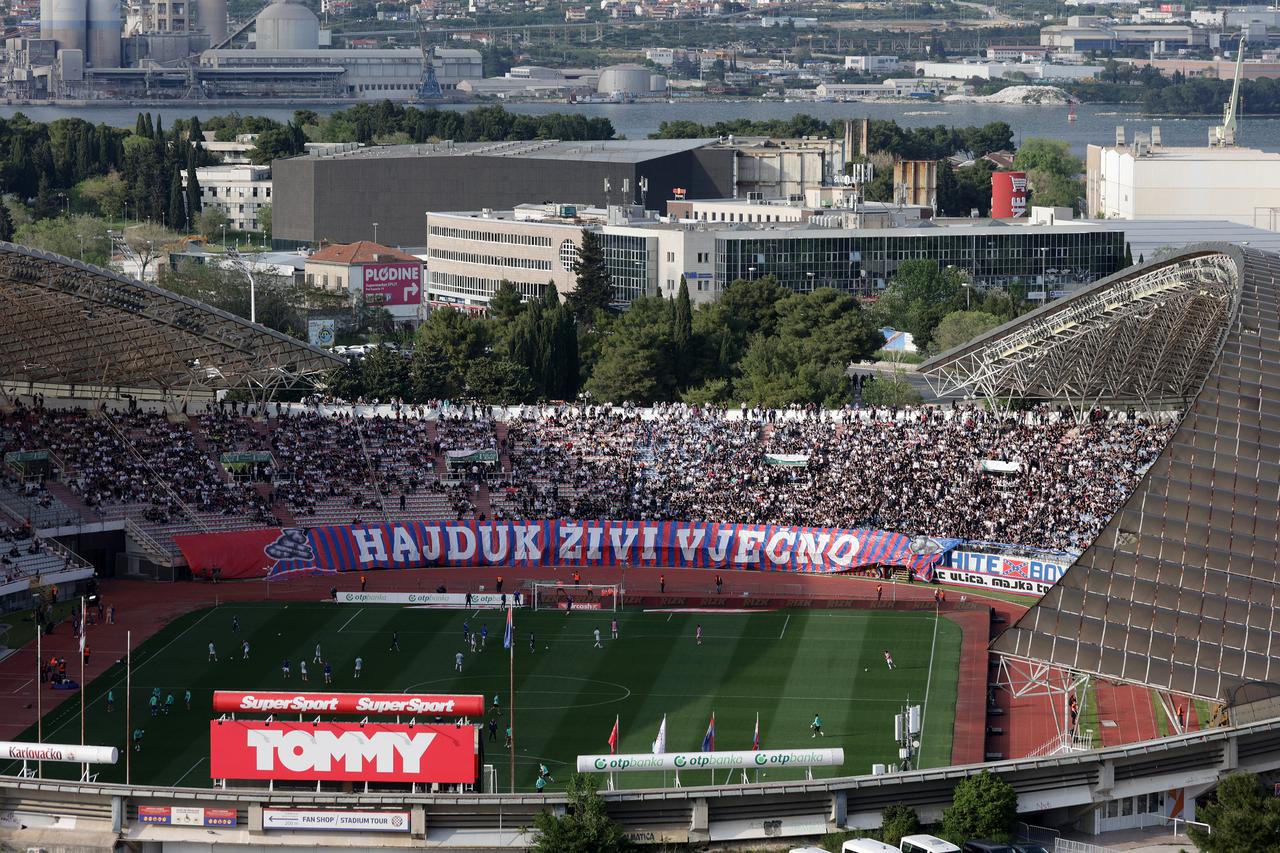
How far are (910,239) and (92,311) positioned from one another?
3582 inches

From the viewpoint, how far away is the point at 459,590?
8894 cm

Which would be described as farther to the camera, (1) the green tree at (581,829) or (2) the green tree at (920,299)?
(2) the green tree at (920,299)

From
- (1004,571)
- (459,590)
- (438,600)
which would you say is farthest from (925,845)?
(459,590)

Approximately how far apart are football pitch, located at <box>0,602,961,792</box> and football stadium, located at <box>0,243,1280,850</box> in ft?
0.69

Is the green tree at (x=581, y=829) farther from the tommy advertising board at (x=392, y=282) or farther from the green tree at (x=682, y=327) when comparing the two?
the tommy advertising board at (x=392, y=282)

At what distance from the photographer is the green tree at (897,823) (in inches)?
2137

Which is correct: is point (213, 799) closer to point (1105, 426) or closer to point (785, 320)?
point (1105, 426)

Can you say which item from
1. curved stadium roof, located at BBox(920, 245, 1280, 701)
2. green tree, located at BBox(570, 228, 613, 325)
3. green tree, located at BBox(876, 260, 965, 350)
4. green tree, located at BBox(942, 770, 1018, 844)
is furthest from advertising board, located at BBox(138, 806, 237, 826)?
green tree, located at BBox(570, 228, 613, 325)

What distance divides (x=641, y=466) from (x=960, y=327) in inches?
1946

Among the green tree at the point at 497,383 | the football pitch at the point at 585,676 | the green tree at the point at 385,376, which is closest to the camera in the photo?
the football pitch at the point at 585,676

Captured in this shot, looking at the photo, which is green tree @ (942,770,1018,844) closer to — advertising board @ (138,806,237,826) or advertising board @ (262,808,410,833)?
advertising board @ (262,808,410,833)

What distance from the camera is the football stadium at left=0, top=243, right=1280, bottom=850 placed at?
2192 inches

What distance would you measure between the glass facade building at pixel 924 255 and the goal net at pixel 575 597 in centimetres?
8267

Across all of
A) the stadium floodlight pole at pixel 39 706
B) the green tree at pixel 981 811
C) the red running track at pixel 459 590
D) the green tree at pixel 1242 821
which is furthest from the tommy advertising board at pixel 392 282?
the green tree at pixel 1242 821
